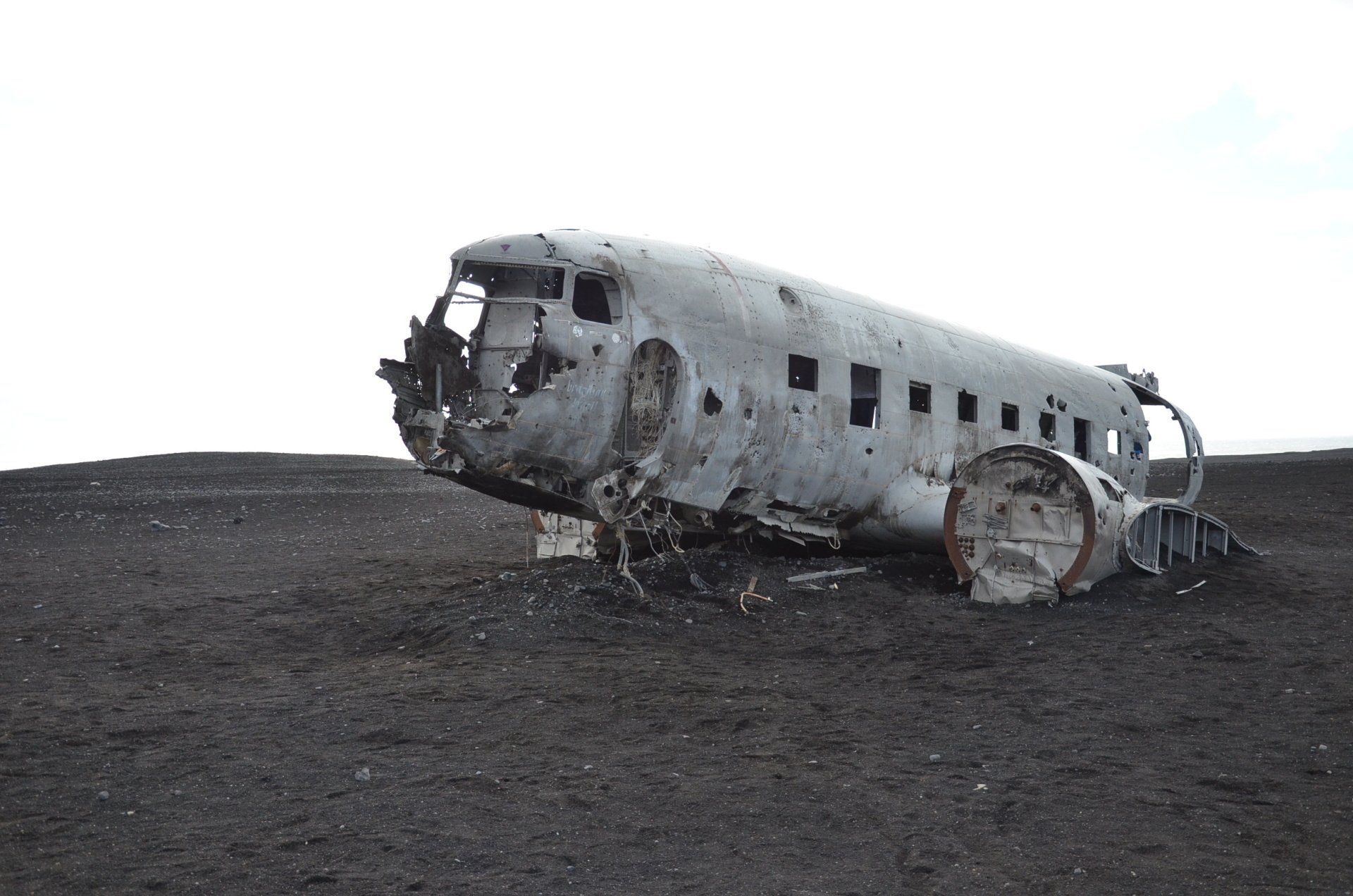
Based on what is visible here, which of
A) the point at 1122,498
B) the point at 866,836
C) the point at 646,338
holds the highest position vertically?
the point at 646,338

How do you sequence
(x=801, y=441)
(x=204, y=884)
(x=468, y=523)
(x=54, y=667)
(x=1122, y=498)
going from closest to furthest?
1. (x=204, y=884)
2. (x=54, y=667)
3. (x=801, y=441)
4. (x=1122, y=498)
5. (x=468, y=523)

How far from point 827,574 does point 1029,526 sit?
8.66 ft

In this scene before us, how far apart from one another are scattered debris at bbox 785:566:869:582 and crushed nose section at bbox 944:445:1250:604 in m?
1.30

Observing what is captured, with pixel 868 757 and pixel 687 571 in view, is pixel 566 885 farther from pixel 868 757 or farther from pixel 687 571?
pixel 687 571

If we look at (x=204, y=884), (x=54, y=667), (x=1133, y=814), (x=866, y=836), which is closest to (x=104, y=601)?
(x=54, y=667)

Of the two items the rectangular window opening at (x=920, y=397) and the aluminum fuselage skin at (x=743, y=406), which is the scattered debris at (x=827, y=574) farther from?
the rectangular window opening at (x=920, y=397)

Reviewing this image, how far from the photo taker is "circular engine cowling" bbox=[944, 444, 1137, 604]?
12664 millimetres

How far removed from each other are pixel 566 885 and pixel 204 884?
1901 millimetres

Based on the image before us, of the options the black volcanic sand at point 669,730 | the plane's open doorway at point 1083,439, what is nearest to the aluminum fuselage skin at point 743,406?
the black volcanic sand at point 669,730

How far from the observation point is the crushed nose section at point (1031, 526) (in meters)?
12.7

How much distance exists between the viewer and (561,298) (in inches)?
428

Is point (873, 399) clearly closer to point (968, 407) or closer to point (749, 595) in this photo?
point (968, 407)

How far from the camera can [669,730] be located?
27.3ft

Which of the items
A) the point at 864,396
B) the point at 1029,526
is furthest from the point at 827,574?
the point at 1029,526
